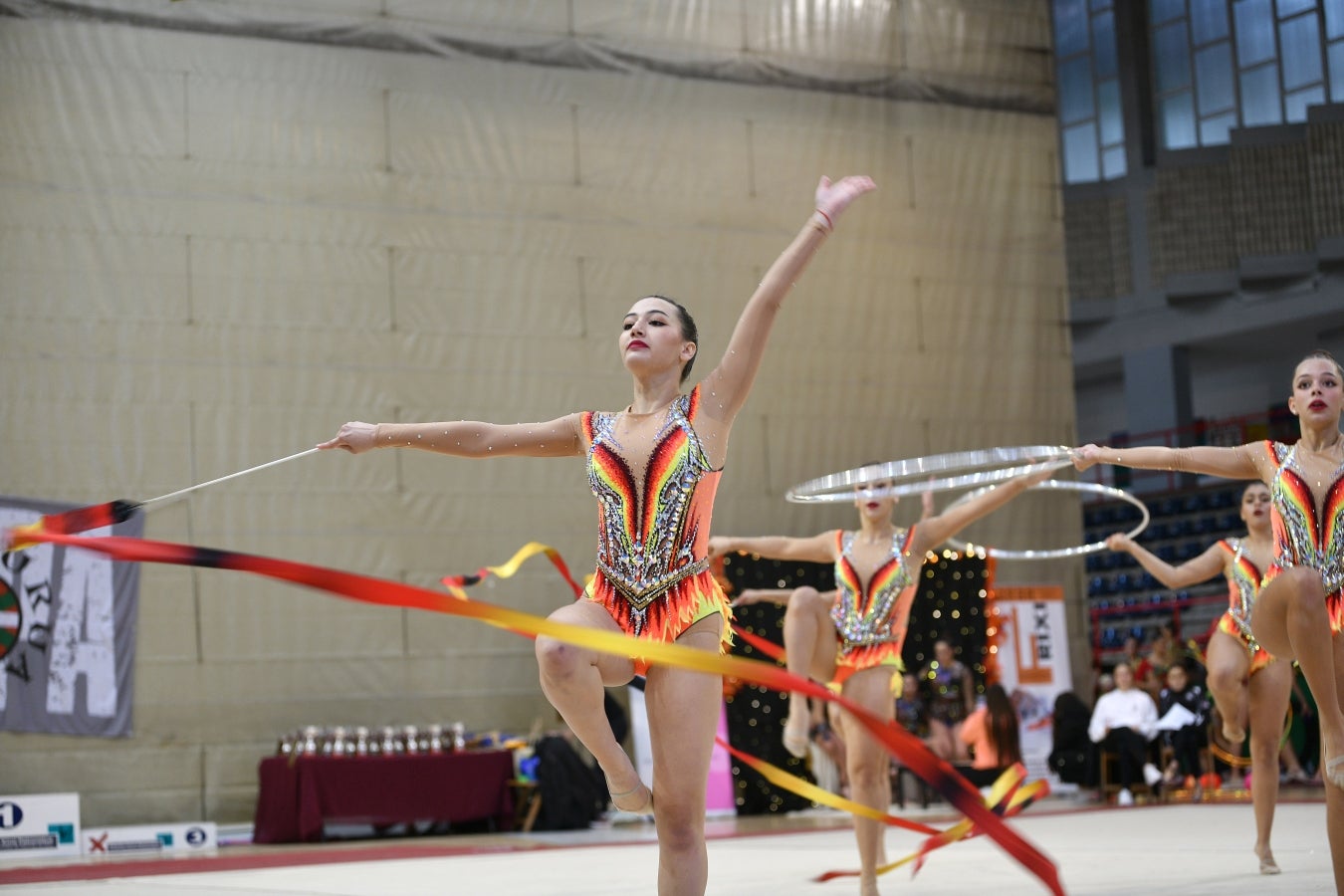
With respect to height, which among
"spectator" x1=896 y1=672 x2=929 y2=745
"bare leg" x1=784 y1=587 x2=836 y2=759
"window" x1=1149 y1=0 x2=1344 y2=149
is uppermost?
"window" x1=1149 y1=0 x2=1344 y2=149

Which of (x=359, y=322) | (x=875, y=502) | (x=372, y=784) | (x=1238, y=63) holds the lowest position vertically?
(x=372, y=784)

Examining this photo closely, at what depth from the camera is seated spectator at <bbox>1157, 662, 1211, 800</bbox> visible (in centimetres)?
1279

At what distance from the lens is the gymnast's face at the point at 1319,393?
4.83m

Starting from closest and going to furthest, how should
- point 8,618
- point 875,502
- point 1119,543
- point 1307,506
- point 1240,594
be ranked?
1. point 1307,506
2. point 875,502
3. point 1240,594
4. point 1119,543
5. point 8,618

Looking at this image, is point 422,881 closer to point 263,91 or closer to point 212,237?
point 212,237

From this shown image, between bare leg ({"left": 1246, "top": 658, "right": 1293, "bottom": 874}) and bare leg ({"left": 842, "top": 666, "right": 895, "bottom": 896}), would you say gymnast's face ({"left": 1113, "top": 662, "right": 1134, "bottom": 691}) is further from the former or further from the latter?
bare leg ({"left": 842, "top": 666, "right": 895, "bottom": 896})

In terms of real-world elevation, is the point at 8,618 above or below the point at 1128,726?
above

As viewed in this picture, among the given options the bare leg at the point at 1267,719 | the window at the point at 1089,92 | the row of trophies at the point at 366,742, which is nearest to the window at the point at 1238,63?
the window at the point at 1089,92

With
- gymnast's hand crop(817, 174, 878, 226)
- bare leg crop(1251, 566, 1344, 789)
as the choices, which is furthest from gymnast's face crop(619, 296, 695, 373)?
bare leg crop(1251, 566, 1344, 789)

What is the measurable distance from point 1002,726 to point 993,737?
0.40 feet

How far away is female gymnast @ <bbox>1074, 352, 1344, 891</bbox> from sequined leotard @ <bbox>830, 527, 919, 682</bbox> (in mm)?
1782

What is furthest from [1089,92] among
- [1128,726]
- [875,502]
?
[875,502]

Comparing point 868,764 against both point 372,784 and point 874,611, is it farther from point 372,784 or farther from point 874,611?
point 372,784

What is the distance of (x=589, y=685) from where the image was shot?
3.55 m
